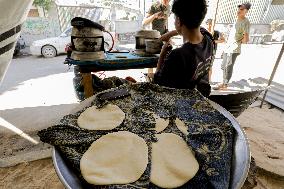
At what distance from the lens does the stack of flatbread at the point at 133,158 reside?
1.03 metres

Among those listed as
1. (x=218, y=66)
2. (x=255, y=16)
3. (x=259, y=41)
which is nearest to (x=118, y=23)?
(x=218, y=66)

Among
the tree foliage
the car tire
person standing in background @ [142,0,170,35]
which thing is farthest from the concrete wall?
person standing in background @ [142,0,170,35]

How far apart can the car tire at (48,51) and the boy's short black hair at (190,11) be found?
10617 millimetres

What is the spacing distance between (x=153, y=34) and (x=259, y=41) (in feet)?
54.0

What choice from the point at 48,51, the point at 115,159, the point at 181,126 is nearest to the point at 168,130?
the point at 181,126

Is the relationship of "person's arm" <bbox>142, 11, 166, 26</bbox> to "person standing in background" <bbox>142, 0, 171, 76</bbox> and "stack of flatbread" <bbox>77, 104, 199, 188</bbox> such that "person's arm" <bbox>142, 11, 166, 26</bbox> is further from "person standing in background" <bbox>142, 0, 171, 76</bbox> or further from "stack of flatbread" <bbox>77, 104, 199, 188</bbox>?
"stack of flatbread" <bbox>77, 104, 199, 188</bbox>

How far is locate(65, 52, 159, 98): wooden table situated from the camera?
280 cm

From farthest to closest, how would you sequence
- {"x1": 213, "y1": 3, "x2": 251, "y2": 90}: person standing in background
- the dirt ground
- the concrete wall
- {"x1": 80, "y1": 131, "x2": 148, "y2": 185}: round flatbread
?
the concrete wall < {"x1": 213, "y1": 3, "x2": 251, "y2": 90}: person standing in background < the dirt ground < {"x1": 80, "y1": 131, "x2": 148, "y2": 185}: round flatbread

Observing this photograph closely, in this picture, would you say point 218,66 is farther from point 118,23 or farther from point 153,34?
point 118,23

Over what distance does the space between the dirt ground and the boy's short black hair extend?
2.00 meters

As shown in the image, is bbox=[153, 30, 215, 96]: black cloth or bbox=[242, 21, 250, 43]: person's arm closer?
bbox=[153, 30, 215, 96]: black cloth

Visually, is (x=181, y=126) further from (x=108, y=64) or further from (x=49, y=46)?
(x=49, y=46)

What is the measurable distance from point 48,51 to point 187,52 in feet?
35.6

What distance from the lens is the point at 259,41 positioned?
16.6 m
